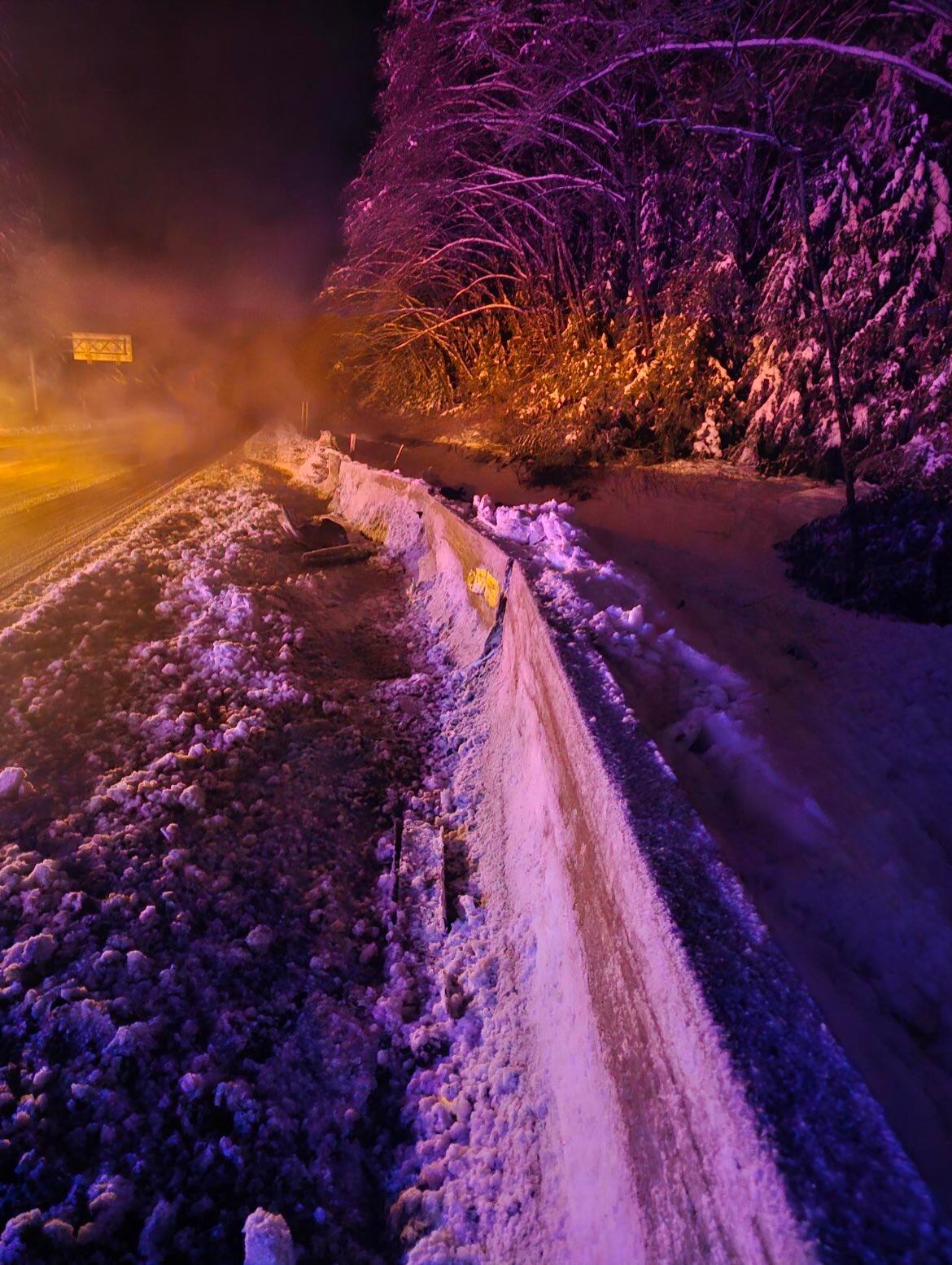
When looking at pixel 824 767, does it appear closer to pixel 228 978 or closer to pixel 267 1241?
pixel 267 1241

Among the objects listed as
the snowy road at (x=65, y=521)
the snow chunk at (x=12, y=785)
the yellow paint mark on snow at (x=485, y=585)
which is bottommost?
the snow chunk at (x=12, y=785)

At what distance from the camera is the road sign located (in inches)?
1129

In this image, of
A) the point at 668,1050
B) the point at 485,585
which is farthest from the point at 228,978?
the point at 485,585

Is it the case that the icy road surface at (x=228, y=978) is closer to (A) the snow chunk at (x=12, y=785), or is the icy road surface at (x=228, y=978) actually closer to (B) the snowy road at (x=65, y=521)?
(A) the snow chunk at (x=12, y=785)

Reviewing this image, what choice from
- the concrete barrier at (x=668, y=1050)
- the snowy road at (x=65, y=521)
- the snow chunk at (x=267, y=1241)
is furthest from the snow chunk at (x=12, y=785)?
the snowy road at (x=65, y=521)

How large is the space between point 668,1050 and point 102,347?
37.2 meters

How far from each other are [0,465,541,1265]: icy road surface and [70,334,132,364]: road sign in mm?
31239

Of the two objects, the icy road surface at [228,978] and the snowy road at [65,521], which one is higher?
the snowy road at [65,521]

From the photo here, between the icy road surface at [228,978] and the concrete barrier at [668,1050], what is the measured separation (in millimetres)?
396

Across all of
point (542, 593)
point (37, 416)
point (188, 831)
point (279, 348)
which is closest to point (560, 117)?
point (542, 593)

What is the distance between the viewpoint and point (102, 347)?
2945 centimetres

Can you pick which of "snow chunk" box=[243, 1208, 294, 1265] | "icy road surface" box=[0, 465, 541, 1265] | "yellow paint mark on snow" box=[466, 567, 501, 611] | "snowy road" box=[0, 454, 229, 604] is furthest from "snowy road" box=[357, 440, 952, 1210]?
"snowy road" box=[0, 454, 229, 604]

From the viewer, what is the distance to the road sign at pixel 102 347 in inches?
1129

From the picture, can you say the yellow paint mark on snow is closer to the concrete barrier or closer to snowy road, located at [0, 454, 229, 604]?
the concrete barrier
